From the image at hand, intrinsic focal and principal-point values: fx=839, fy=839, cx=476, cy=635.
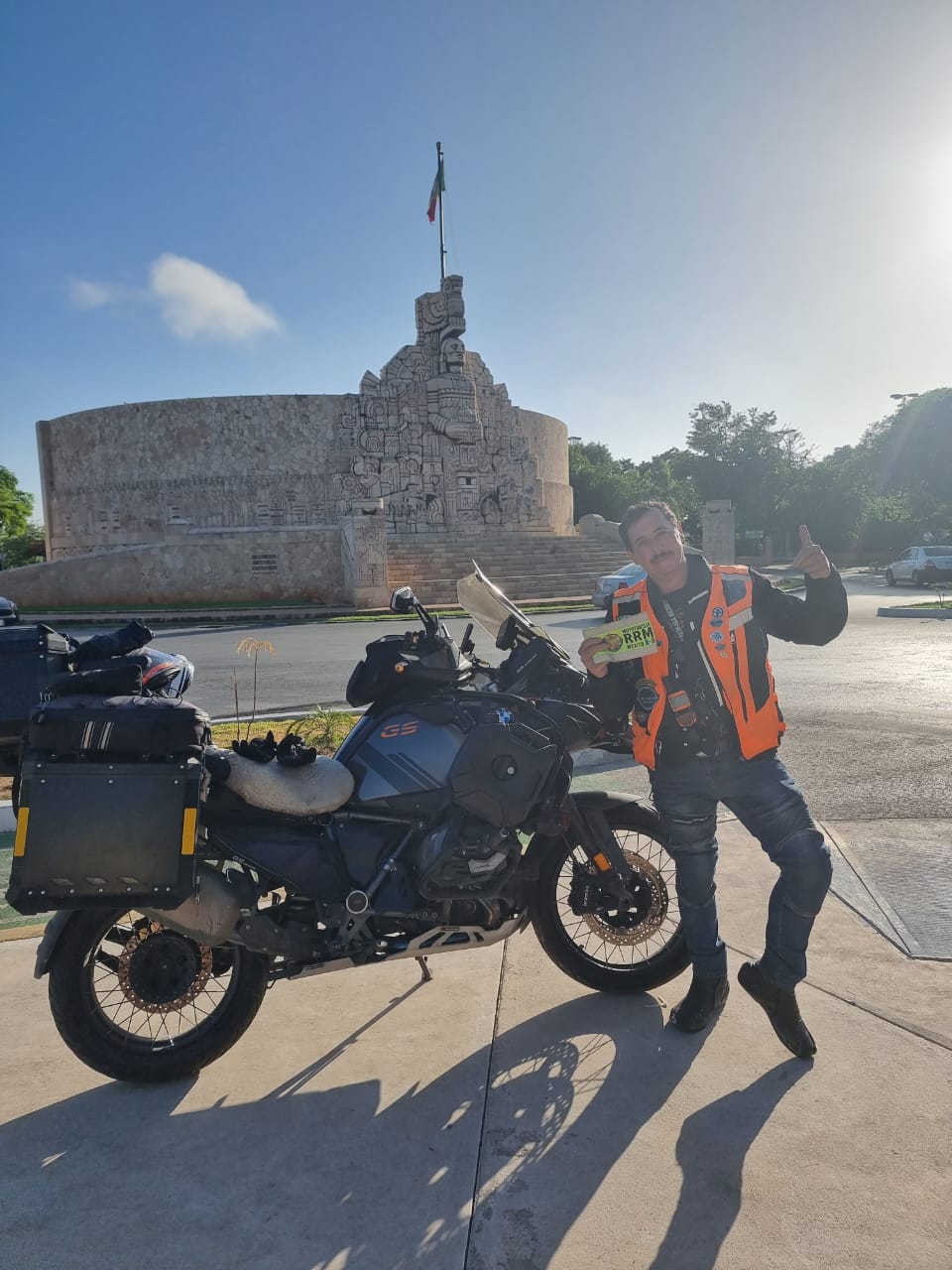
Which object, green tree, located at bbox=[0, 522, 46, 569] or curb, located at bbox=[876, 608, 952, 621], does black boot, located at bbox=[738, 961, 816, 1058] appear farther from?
green tree, located at bbox=[0, 522, 46, 569]

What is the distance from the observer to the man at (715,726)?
8.50 feet

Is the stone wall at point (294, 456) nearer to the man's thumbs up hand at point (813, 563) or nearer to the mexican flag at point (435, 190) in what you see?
the mexican flag at point (435, 190)

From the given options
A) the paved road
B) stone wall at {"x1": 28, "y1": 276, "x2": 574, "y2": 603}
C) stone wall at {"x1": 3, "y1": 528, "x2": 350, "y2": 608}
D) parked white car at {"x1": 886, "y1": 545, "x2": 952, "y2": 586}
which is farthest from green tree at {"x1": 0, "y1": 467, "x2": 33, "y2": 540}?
parked white car at {"x1": 886, "y1": 545, "x2": 952, "y2": 586}

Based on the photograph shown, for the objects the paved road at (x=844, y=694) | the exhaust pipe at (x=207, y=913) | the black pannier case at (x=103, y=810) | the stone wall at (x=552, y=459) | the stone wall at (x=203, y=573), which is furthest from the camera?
the stone wall at (x=552, y=459)

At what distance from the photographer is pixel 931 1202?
1974 mm

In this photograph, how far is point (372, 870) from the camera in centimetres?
263

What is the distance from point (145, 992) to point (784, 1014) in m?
1.97

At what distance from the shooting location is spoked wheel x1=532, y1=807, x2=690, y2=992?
9.65 ft

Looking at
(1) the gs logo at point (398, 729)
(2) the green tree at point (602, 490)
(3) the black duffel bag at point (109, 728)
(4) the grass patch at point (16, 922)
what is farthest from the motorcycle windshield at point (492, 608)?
(2) the green tree at point (602, 490)

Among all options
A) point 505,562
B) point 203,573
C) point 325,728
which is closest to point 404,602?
point 325,728

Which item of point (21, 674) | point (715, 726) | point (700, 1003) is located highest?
point (21, 674)

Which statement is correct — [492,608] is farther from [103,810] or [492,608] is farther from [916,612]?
[916,612]

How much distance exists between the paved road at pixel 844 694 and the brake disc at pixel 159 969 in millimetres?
3616

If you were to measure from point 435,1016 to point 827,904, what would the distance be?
5.95 ft
